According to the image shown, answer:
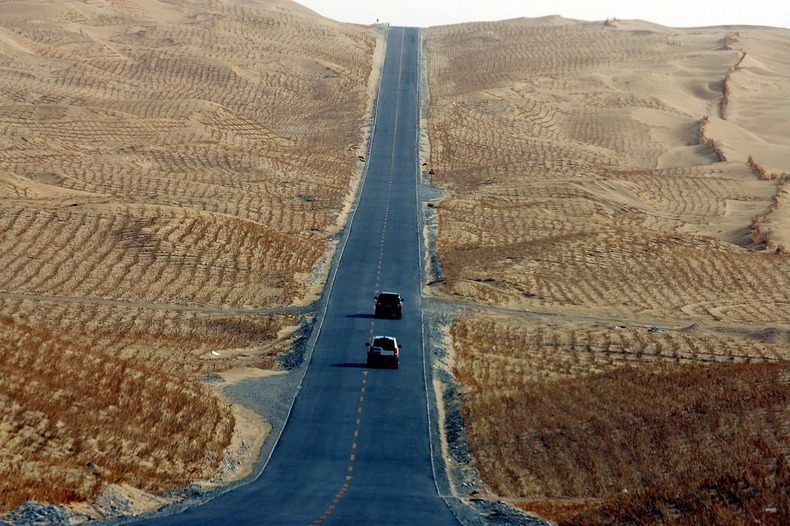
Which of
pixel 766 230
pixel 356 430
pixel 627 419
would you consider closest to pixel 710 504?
pixel 627 419

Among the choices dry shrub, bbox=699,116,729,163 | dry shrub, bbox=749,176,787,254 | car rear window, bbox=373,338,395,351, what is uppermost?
car rear window, bbox=373,338,395,351

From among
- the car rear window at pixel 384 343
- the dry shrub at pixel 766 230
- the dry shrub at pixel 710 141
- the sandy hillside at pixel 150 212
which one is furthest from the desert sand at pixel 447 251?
the car rear window at pixel 384 343

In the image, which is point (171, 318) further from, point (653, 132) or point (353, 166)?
point (653, 132)

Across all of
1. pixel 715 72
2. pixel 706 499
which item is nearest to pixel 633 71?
pixel 715 72

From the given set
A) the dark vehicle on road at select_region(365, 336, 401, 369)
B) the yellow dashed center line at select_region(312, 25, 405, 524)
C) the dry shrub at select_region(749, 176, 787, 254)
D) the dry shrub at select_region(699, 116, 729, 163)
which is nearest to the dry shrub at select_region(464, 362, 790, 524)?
the yellow dashed center line at select_region(312, 25, 405, 524)

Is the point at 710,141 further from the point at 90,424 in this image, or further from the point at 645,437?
the point at 90,424

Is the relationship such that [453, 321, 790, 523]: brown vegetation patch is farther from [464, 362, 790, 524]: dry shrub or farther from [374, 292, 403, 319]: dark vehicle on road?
[374, 292, 403, 319]: dark vehicle on road
